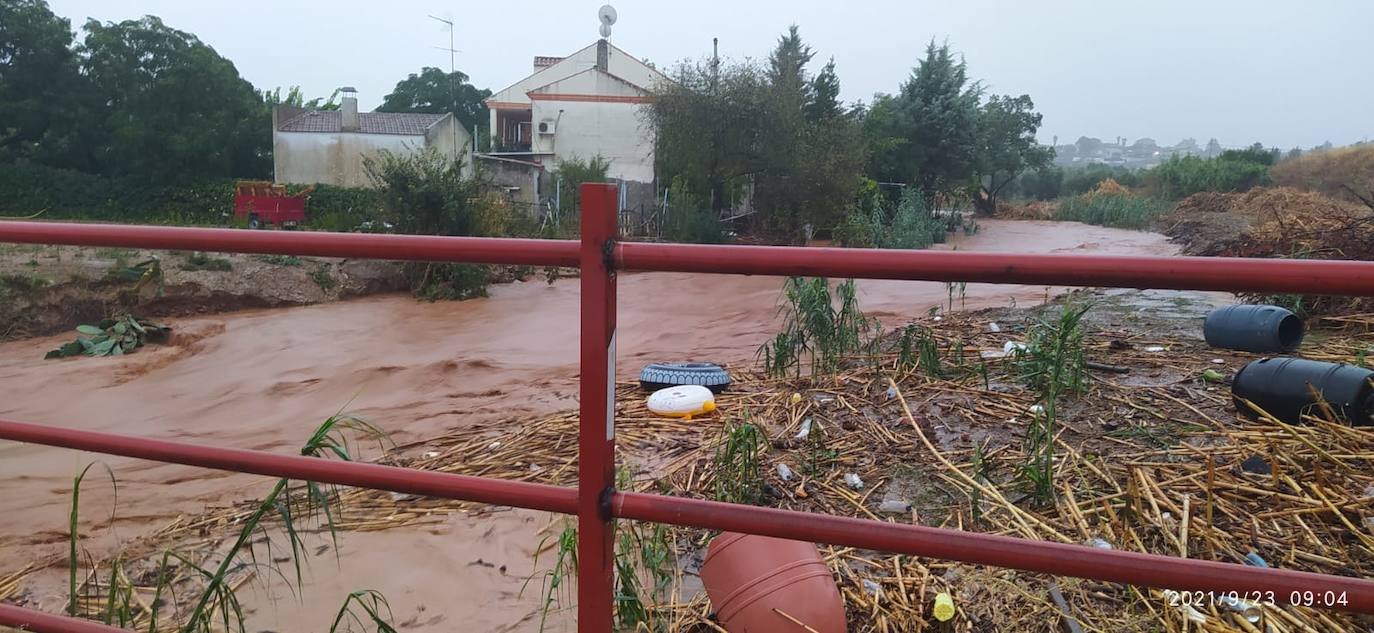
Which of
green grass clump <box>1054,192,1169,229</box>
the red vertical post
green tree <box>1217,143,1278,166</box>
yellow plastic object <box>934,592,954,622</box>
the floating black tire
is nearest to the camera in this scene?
the red vertical post

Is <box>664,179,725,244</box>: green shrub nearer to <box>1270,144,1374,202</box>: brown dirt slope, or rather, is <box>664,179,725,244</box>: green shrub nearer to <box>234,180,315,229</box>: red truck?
<box>234,180,315,229</box>: red truck

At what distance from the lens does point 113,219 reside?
102 feet

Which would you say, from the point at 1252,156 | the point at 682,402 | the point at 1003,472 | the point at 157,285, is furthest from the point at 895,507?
the point at 1252,156

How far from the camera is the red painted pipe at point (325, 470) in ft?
4.93

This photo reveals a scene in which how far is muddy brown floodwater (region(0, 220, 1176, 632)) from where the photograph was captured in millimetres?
3840

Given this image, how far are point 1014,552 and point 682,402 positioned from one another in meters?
4.58

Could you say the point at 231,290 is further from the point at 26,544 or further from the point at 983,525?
Result: the point at 983,525

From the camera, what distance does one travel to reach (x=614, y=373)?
1.44 metres

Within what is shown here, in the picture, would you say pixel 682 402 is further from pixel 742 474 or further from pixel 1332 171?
pixel 1332 171

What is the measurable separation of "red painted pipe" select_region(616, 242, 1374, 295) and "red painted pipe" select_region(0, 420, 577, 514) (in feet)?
1.35

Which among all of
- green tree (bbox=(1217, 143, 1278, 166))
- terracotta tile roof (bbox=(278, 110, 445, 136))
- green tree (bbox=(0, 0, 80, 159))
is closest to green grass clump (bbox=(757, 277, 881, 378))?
terracotta tile roof (bbox=(278, 110, 445, 136))

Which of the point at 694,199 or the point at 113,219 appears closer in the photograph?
the point at 694,199

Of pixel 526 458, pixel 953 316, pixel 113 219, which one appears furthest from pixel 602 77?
pixel 526 458

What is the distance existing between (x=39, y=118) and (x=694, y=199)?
78.5 feet
